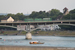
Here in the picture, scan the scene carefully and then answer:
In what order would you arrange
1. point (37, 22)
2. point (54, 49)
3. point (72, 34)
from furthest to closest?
point (72, 34)
point (37, 22)
point (54, 49)

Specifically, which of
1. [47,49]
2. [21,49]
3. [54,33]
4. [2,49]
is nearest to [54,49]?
[47,49]

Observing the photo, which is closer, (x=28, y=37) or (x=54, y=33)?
(x=28, y=37)

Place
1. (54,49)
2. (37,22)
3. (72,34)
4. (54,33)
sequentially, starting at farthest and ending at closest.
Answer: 1. (54,33)
2. (72,34)
3. (37,22)
4. (54,49)

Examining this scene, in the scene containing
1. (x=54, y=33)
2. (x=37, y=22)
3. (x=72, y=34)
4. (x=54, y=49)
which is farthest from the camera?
(x=54, y=33)

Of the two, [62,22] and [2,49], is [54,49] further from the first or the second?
[62,22]

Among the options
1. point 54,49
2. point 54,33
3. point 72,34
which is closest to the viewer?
point 54,49

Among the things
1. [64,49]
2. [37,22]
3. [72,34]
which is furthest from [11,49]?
[72,34]

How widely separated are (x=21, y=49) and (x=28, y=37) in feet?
275

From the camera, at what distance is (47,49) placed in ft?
180

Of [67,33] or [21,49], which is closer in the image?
[21,49]

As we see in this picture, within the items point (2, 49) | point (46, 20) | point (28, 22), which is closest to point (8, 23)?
point (28, 22)

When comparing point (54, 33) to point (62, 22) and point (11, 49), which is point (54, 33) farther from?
point (11, 49)

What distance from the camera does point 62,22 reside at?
13475 cm

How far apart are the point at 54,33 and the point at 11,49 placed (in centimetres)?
14048
